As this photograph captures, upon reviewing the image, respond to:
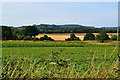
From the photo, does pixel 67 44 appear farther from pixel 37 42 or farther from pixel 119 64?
pixel 119 64

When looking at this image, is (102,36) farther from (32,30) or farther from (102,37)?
(32,30)

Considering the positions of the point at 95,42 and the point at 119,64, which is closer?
the point at 119,64

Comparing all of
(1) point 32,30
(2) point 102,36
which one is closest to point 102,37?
(2) point 102,36

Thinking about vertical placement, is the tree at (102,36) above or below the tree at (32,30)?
below

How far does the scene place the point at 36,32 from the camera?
40.4 ft

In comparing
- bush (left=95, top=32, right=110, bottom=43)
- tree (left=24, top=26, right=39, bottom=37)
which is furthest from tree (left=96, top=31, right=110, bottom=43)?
tree (left=24, top=26, right=39, bottom=37)

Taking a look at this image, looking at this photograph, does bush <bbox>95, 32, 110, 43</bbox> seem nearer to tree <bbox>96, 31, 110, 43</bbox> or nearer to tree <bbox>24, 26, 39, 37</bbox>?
tree <bbox>96, 31, 110, 43</bbox>

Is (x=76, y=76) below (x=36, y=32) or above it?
below

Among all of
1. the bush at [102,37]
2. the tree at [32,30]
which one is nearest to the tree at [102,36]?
the bush at [102,37]

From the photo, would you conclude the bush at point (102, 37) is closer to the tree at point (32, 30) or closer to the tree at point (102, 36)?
the tree at point (102, 36)

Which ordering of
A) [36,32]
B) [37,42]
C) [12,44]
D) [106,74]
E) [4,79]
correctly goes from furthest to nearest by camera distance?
1. [37,42]
2. [12,44]
3. [36,32]
4. [106,74]
5. [4,79]

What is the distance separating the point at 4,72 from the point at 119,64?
1.59 metres

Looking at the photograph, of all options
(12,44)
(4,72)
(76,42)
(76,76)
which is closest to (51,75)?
(76,76)

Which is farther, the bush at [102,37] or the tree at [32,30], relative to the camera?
the bush at [102,37]
